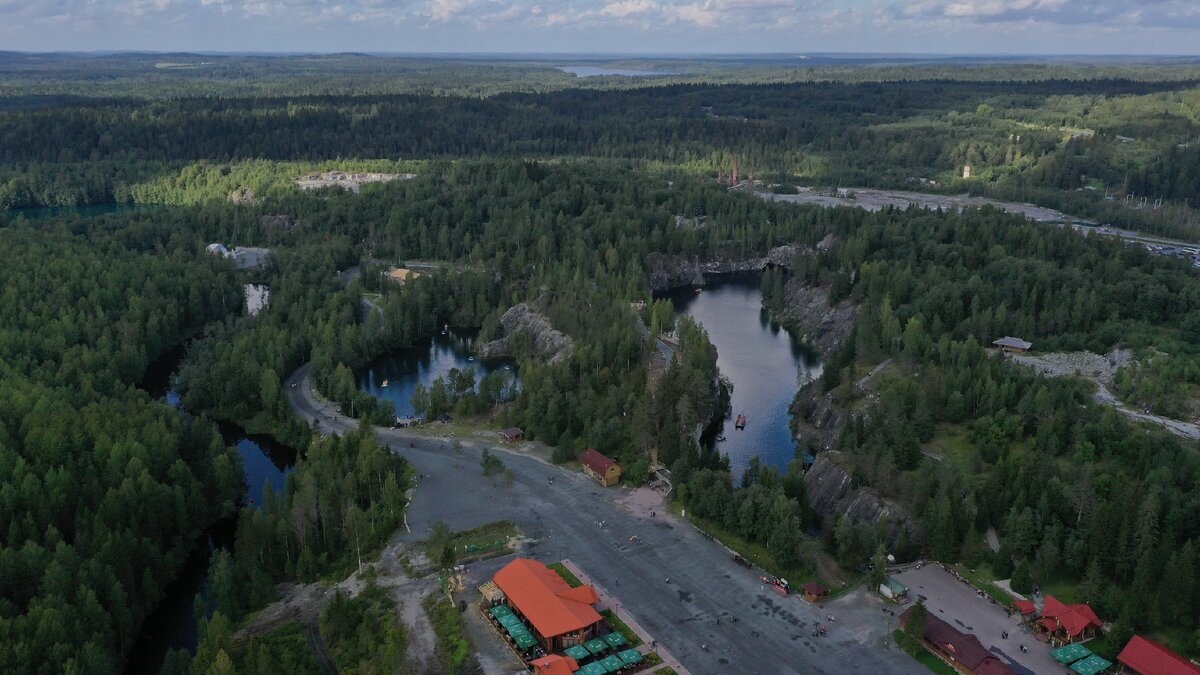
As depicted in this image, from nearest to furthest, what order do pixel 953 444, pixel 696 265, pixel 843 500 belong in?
pixel 843 500 → pixel 953 444 → pixel 696 265

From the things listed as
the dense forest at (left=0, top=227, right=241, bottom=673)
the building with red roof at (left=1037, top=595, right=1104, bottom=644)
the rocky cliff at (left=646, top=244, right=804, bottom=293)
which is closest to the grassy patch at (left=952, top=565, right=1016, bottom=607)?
the building with red roof at (left=1037, top=595, right=1104, bottom=644)

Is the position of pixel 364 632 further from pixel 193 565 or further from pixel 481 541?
pixel 193 565

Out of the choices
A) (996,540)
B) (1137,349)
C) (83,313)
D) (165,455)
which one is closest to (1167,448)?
(996,540)

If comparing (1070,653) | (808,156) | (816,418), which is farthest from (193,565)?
(808,156)

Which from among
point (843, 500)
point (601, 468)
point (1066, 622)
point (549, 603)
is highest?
point (549, 603)

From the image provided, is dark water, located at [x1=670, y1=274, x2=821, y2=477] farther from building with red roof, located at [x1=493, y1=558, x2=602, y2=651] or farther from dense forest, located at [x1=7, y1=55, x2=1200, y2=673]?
building with red roof, located at [x1=493, y1=558, x2=602, y2=651]

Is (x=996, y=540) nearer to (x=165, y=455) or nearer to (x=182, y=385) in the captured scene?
(x=165, y=455)

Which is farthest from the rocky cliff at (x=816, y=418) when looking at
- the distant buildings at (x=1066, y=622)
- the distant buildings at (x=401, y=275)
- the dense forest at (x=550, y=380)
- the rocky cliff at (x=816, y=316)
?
the distant buildings at (x=401, y=275)
